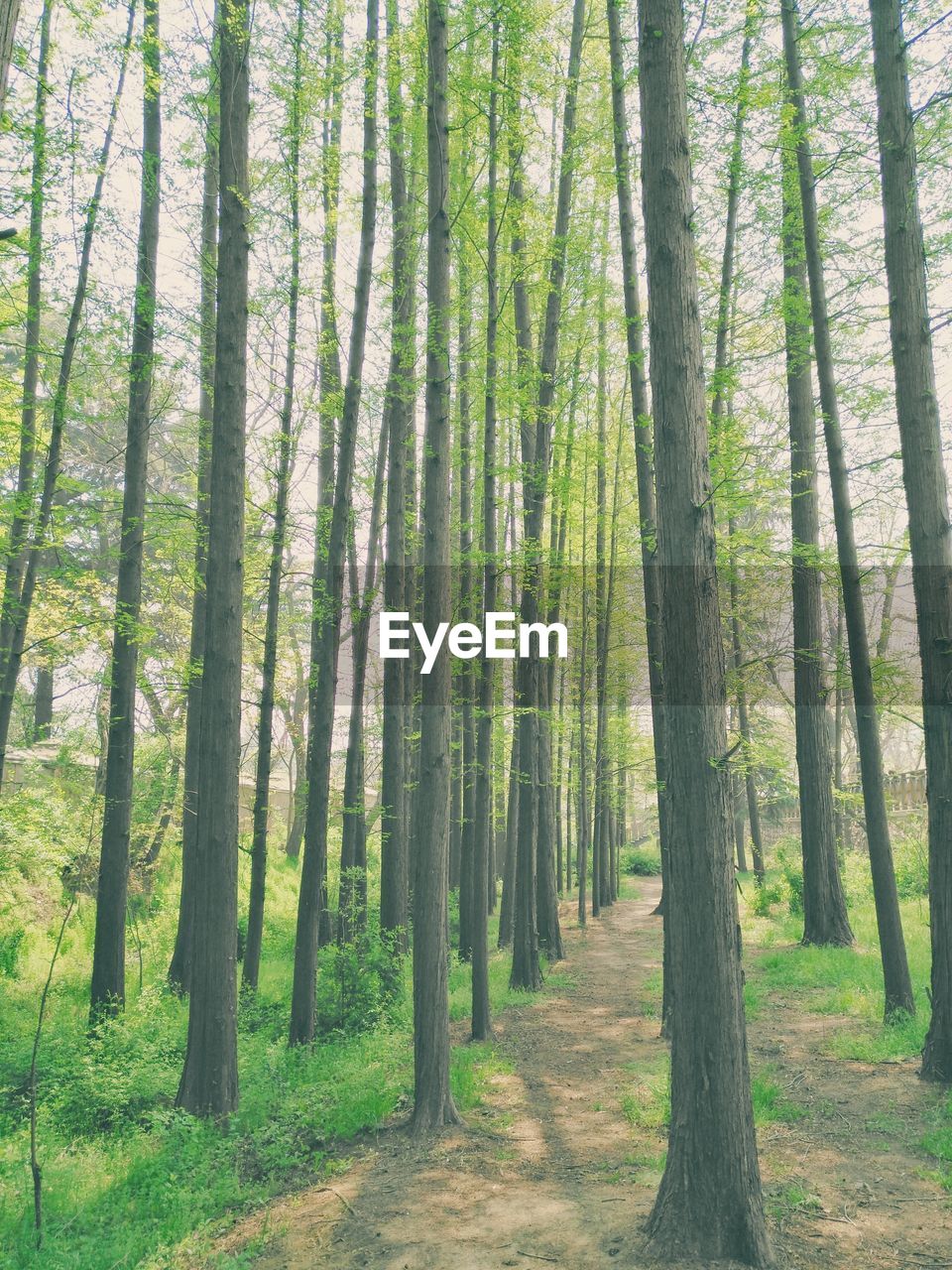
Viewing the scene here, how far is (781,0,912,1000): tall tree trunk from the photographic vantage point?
26.2 ft

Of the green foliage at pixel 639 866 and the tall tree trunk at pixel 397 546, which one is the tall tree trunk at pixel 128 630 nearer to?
the tall tree trunk at pixel 397 546

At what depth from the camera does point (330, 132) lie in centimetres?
1204

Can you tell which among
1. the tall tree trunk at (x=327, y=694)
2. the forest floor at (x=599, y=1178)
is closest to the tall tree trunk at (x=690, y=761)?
the forest floor at (x=599, y=1178)

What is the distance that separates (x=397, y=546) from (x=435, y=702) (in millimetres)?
4308

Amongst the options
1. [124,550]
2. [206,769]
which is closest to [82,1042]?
[206,769]

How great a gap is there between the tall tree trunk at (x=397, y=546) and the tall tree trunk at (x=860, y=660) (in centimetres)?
494

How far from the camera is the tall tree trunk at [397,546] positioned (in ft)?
35.9

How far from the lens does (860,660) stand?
322 inches

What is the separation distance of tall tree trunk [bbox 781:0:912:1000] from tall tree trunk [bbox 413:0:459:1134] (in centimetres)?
375

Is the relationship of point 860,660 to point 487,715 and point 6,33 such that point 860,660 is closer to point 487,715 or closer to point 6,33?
point 487,715

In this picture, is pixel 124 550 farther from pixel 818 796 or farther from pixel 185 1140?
pixel 818 796

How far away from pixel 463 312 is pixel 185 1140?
11.3m

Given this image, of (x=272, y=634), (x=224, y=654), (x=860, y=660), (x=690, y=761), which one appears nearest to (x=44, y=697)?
(x=272, y=634)

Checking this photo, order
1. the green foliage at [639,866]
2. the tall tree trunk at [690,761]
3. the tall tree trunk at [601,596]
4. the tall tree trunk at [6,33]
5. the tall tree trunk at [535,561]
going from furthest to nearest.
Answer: the green foliage at [639,866] → the tall tree trunk at [601,596] → the tall tree trunk at [535,561] → the tall tree trunk at [690,761] → the tall tree trunk at [6,33]
